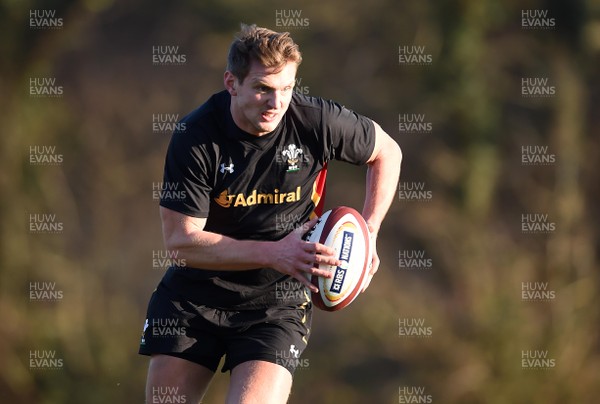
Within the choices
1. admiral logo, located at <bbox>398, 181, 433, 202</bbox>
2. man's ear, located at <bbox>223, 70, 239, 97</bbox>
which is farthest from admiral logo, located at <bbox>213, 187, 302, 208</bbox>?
admiral logo, located at <bbox>398, 181, 433, 202</bbox>

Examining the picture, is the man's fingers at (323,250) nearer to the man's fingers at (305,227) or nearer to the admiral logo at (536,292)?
the man's fingers at (305,227)

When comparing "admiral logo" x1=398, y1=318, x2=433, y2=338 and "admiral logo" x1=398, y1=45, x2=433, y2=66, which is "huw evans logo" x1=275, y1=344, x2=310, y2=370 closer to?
"admiral logo" x1=398, y1=318, x2=433, y2=338

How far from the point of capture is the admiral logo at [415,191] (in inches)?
488

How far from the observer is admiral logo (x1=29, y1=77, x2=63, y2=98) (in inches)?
492

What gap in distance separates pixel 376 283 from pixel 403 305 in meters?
0.45

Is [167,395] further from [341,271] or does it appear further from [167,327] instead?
[341,271]

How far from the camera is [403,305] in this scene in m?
12.1

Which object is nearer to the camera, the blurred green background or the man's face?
the man's face

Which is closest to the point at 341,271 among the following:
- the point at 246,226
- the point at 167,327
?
the point at 246,226

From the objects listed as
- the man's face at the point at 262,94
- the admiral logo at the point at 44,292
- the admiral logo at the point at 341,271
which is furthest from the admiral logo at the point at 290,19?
the admiral logo at the point at 341,271

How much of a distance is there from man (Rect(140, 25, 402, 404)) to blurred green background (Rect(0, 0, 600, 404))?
23.1 feet

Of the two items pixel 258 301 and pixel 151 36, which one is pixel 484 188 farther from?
pixel 258 301

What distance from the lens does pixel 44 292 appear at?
12.2 meters

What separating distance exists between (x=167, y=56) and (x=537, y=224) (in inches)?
219
